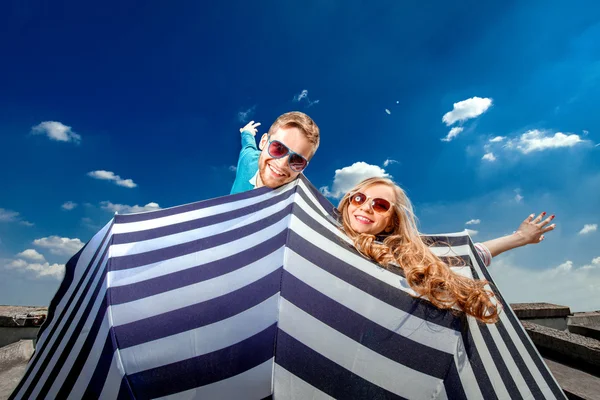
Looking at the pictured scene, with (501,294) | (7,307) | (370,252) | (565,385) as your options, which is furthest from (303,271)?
(7,307)

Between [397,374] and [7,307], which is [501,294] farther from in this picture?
[7,307]

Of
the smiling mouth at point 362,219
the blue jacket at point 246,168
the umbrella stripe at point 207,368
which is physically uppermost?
the blue jacket at point 246,168

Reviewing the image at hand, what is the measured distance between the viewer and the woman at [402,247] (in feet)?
5.55

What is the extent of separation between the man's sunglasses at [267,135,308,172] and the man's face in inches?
1.1

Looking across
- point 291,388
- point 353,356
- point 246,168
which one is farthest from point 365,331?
point 246,168

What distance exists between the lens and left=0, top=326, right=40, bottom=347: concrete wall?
16.9ft

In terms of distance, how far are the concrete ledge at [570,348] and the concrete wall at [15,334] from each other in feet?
26.0

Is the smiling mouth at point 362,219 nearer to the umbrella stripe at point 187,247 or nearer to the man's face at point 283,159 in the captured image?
the man's face at point 283,159

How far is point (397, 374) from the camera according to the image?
150 centimetres

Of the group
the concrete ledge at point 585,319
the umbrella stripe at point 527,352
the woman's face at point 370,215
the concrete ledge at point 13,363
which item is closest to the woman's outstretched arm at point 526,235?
the umbrella stripe at point 527,352

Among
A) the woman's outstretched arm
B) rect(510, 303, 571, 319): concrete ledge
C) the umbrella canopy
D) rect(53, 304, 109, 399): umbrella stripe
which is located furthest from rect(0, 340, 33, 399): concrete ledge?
rect(510, 303, 571, 319): concrete ledge

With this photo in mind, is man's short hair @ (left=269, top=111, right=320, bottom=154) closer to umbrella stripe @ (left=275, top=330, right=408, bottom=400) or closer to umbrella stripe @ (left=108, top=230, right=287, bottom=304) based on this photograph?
umbrella stripe @ (left=108, top=230, right=287, bottom=304)

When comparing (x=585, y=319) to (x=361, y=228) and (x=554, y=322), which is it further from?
(x=361, y=228)

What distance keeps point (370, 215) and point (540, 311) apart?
6.42 meters
